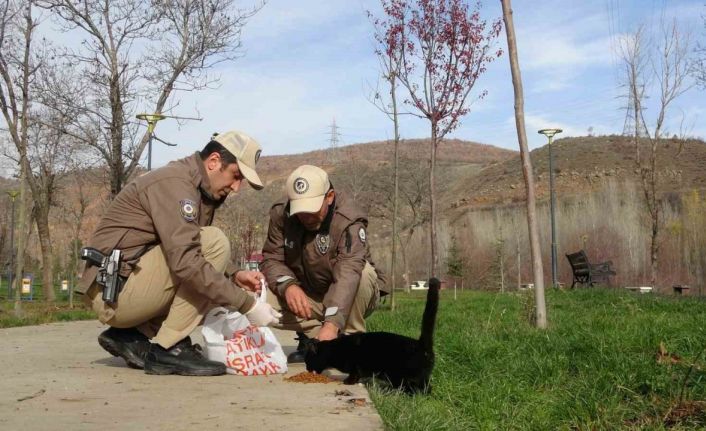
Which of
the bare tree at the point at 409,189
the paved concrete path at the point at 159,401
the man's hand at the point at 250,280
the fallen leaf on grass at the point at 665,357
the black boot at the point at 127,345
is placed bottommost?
the fallen leaf on grass at the point at 665,357

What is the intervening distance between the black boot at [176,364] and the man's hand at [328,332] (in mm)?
635

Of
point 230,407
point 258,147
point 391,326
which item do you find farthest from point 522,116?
point 230,407

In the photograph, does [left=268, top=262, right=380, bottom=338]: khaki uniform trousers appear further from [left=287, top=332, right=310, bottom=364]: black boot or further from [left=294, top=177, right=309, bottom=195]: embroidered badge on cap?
[left=294, top=177, right=309, bottom=195]: embroidered badge on cap

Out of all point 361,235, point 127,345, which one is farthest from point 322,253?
point 127,345

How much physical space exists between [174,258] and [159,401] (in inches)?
37.5

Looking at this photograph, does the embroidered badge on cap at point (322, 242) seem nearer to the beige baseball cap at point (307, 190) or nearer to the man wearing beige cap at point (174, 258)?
the beige baseball cap at point (307, 190)

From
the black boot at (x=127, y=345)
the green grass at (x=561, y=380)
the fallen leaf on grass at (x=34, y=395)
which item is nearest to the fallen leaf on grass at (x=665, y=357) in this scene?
the green grass at (x=561, y=380)

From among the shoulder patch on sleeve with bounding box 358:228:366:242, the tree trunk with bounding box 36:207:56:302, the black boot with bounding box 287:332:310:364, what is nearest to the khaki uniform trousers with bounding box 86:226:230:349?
the shoulder patch on sleeve with bounding box 358:228:366:242

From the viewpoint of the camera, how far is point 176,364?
4.21 meters

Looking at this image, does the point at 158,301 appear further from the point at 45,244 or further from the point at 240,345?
the point at 45,244

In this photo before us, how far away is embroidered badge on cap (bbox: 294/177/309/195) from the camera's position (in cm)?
458

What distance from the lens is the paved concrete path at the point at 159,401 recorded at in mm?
2840

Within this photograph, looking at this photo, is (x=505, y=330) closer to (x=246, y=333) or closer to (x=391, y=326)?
(x=391, y=326)

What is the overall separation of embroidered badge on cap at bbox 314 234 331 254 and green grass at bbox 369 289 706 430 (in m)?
1.12
